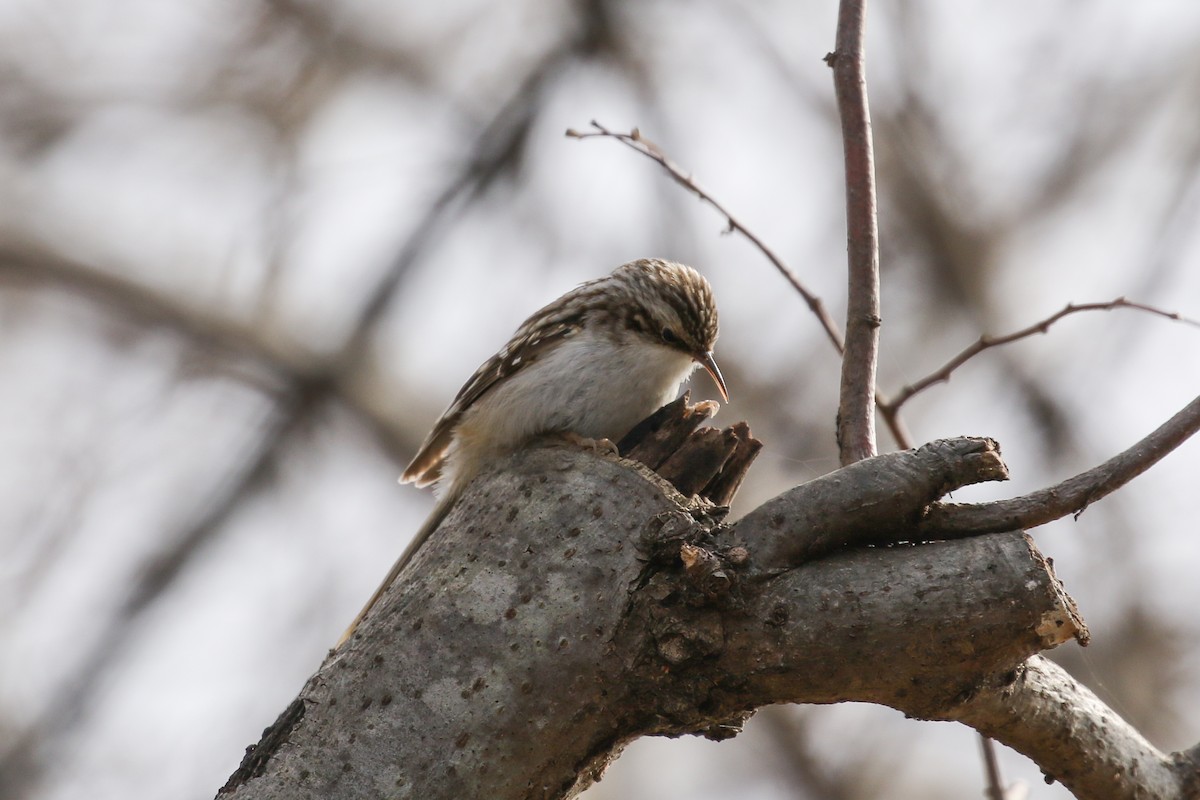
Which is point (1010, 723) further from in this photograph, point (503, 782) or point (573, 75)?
point (573, 75)

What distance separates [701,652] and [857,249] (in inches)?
41.3

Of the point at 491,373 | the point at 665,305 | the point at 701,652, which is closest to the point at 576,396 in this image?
the point at 491,373

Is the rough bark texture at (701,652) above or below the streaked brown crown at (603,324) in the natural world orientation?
below

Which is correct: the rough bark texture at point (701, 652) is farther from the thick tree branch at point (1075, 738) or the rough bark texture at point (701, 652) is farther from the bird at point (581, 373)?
the bird at point (581, 373)

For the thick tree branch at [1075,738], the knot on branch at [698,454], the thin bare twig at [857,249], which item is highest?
the thin bare twig at [857,249]

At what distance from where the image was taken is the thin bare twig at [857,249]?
253 cm

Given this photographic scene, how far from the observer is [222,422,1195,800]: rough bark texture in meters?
1.98

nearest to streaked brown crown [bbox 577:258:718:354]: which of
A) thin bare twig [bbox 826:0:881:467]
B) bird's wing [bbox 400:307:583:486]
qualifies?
bird's wing [bbox 400:307:583:486]

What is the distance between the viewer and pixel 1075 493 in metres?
2.00

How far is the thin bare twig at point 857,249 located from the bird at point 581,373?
27.9 inches

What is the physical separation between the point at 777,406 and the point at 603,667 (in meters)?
4.61

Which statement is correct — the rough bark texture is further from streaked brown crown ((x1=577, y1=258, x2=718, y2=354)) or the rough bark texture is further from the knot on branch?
streaked brown crown ((x1=577, y1=258, x2=718, y2=354))

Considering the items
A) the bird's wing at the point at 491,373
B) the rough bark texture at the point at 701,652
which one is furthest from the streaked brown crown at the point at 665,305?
the rough bark texture at the point at 701,652

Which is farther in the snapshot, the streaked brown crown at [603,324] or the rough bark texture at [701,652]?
the streaked brown crown at [603,324]
